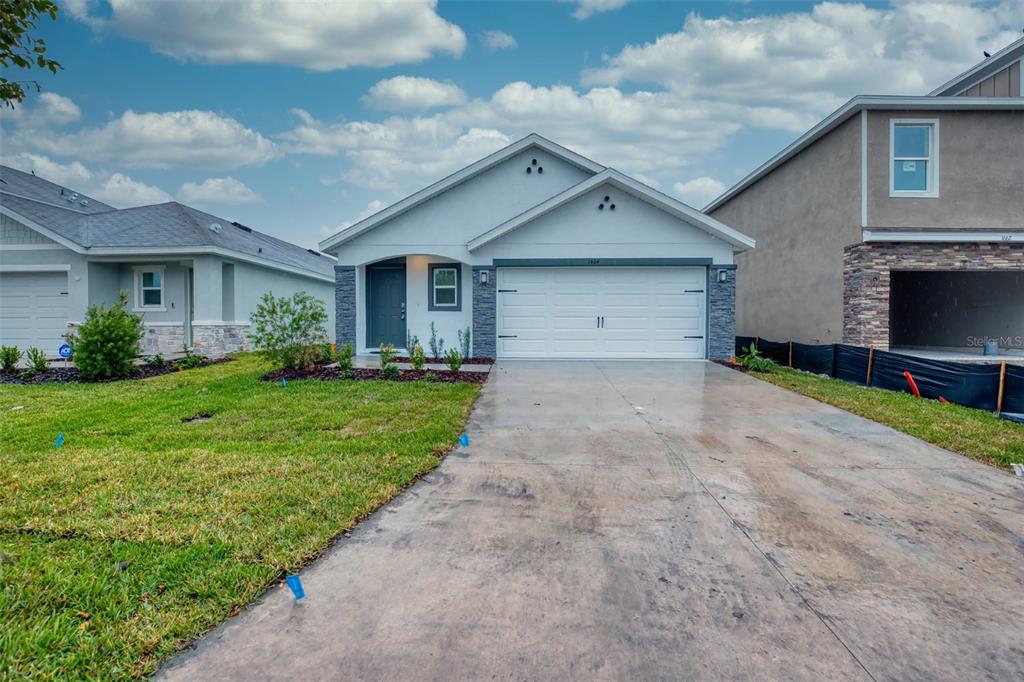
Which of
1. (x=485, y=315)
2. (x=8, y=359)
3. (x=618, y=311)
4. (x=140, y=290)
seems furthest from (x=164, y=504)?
(x=140, y=290)

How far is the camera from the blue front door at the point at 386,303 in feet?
45.3

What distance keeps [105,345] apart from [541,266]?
9.35m

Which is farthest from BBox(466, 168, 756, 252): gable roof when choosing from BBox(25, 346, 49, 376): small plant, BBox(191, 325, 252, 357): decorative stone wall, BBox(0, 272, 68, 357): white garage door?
BBox(0, 272, 68, 357): white garage door

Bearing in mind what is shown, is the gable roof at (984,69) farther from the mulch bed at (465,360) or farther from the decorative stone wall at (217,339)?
the decorative stone wall at (217,339)

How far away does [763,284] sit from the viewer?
668 inches

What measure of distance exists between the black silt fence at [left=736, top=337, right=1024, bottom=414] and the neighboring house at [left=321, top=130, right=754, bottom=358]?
2.27 meters

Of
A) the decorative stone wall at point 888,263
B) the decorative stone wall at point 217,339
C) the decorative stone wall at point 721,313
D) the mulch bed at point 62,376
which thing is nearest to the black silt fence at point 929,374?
the decorative stone wall at point 888,263

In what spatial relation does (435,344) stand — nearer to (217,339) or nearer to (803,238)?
(217,339)

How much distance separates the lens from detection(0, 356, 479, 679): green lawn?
2227 millimetres

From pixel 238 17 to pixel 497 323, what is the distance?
909cm

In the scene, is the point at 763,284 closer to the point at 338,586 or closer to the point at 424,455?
the point at 424,455

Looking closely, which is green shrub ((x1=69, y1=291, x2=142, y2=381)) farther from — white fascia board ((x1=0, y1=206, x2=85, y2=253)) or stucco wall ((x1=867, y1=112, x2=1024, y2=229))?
stucco wall ((x1=867, y1=112, x2=1024, y2=229))
